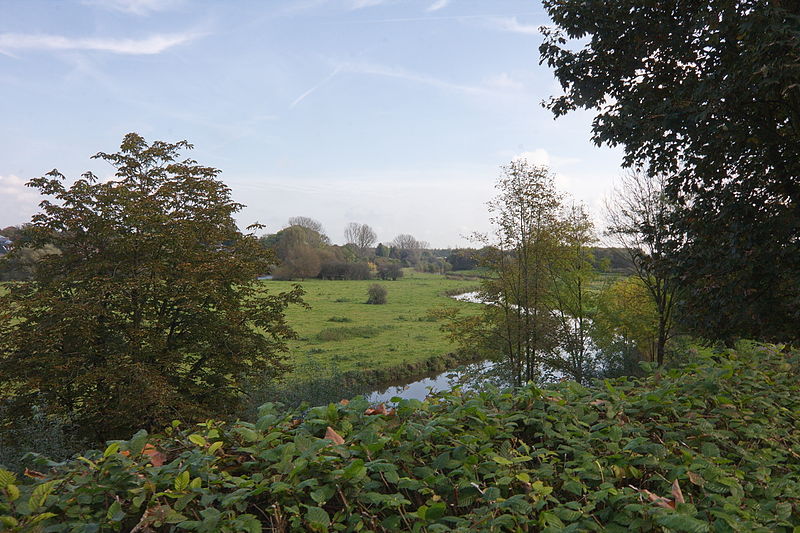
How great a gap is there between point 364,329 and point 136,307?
2179 centimetres

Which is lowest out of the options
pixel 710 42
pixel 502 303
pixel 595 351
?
pixel 595 351

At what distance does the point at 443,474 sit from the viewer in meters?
1.97

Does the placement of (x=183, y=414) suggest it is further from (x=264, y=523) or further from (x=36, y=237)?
(x=264, y=523)

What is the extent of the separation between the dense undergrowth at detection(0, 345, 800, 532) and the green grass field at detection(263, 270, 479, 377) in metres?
15.9

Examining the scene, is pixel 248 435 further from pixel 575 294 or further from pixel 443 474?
pixel 575 294

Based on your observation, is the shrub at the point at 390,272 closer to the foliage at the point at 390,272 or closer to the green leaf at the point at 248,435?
the foliage at the point at 390,272

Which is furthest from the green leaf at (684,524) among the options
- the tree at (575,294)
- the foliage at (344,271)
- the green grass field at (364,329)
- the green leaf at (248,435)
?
the foliage at (344,271)

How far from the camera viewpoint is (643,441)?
2.16m

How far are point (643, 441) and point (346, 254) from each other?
72.3 meters

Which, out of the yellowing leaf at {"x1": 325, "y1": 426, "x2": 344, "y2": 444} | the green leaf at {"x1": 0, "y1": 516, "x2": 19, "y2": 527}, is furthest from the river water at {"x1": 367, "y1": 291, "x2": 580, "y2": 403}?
the green leaf at {"x1": 0, "y1": 516, "x2": 19, "y2": 527}

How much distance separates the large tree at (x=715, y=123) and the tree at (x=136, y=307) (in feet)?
27.2

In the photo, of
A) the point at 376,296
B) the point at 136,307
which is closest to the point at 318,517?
the point at 136,307

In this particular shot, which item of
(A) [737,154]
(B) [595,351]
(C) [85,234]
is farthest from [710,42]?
(B) [595,351]

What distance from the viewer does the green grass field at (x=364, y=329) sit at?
2394cm
